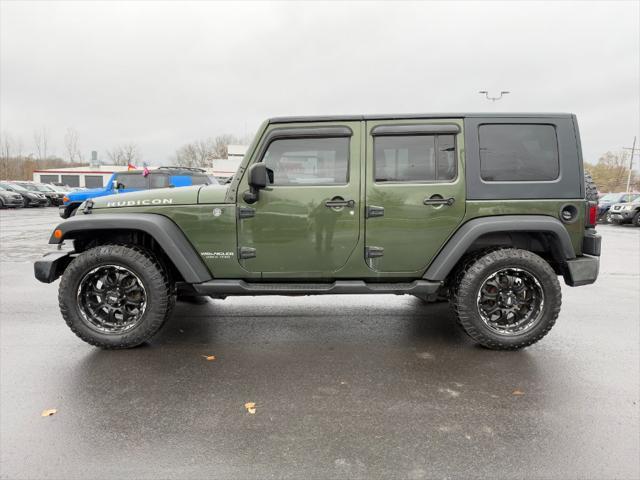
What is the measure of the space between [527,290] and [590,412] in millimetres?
1223

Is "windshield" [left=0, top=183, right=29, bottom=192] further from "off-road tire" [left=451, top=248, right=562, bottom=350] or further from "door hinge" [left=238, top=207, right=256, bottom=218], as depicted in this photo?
"off-road tire" [left=451, top=248, right=562, bottom=350]

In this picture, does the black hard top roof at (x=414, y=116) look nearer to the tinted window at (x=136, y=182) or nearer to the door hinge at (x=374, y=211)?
the door hinge at (x=374, y=211)

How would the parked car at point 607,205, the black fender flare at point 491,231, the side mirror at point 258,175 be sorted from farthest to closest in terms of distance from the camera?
the parked car at point 607,205 < the black fender flare at point 491,231 < the side mirror at point 258,175

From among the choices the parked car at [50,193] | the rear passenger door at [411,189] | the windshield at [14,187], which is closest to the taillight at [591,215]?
the rear passenger door at [411,189]

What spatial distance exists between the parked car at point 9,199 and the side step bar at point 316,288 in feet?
92.7

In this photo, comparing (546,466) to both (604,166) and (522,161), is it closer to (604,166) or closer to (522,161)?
(522,161)

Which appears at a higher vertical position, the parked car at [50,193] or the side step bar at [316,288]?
the parked car at [50,193]

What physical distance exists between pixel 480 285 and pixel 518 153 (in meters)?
1.24

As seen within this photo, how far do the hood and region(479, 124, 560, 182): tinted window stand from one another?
2.65 meters

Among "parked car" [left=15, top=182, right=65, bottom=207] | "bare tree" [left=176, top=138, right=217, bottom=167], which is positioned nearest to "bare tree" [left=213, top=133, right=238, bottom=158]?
"bare tree" [left=176, top=138, right=217, bottom=167]

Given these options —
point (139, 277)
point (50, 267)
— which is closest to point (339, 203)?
point (139, 277)

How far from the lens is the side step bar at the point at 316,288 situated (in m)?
3.63

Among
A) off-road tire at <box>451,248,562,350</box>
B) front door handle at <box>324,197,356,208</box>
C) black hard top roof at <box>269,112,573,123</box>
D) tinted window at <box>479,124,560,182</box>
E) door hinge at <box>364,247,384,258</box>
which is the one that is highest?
black hard top roof at <box>269,112,573,123</box>

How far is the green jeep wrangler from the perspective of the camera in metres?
3.56
